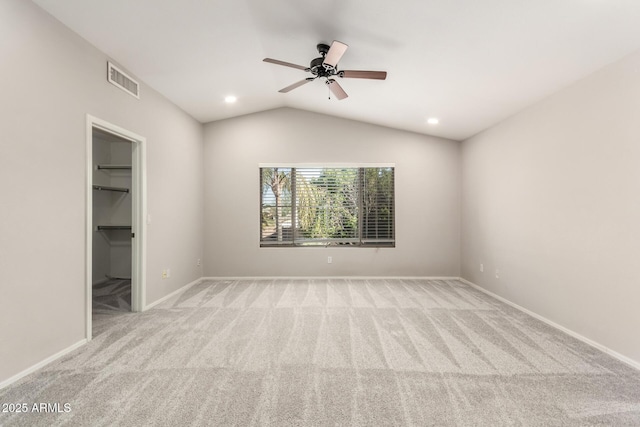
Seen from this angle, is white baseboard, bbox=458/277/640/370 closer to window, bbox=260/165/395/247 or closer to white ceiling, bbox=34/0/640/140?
window, bbox=260/165/395/247

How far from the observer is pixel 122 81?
10.4 feet

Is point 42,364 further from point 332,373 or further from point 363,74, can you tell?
point 363,74

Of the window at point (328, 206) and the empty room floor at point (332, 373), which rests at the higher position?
the window at point (328, 206)

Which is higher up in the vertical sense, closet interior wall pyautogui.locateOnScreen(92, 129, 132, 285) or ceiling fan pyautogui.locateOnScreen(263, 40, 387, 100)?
ceiling fan pyautogui.locateOnScreen(263, 40, 387, 100)

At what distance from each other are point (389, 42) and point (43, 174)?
3256mm

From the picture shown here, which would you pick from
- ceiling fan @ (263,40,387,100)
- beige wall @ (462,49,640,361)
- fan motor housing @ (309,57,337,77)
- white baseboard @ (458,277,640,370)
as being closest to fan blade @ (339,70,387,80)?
ceiling fan @ (263,40,387,100)

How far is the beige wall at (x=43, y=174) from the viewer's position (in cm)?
202

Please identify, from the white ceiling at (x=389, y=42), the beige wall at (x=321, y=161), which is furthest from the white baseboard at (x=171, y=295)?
the white ceiling at (x=389, y=42)

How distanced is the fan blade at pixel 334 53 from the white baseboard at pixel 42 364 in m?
3.51

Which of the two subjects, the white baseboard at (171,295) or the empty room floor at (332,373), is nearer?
the empty room floor at (332,373)

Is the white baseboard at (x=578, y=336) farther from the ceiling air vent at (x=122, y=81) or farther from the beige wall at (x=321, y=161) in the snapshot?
the ceiling air vent at (x=122, y=81)

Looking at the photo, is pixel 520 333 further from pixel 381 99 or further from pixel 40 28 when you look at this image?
pixel 40 28

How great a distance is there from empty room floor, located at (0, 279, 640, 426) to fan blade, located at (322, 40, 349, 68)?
8.76 ft

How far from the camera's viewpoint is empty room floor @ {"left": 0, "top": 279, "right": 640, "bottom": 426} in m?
1.72
